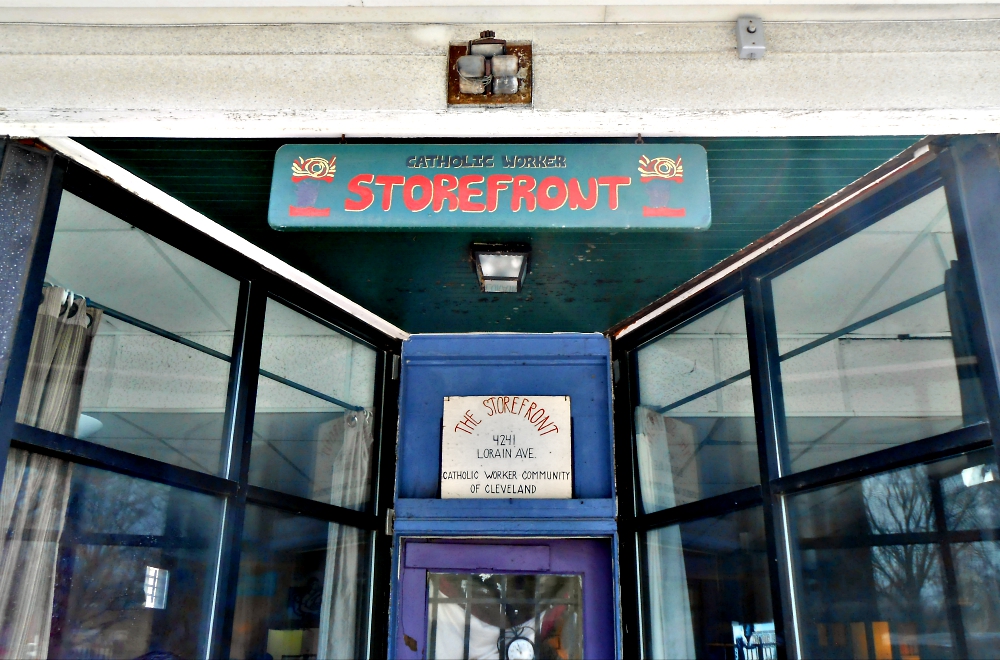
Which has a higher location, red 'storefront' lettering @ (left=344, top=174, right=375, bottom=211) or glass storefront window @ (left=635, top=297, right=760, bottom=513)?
red 'storefront' lettering @ (left=344, top=174, right=375, bottom=211)

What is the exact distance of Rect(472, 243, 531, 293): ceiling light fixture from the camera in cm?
335

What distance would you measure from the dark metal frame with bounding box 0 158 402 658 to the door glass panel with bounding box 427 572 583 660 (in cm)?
31

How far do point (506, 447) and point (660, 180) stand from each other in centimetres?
202

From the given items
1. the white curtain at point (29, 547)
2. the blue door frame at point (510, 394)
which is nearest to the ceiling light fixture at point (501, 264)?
the blue door frame at point (510, 394)

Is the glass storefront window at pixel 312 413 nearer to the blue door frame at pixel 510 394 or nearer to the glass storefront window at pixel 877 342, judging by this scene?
the blue door frame at pixel 510 394

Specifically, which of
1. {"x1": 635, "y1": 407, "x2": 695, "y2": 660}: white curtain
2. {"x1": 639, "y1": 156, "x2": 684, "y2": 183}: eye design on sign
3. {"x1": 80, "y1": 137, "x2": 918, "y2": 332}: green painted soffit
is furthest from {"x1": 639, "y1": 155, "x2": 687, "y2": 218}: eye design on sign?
{"x1": 635, "y1": 407, "x2": 695, "y2": 660}: white curtain

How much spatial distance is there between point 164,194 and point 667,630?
2.83 meters

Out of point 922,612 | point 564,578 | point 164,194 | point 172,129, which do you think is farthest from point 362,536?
point 922,612

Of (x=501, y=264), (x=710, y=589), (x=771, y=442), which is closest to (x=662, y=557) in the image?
(x=710, y=589)

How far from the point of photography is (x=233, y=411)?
3227mm

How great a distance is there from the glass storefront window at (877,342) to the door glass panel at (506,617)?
57.1 inches

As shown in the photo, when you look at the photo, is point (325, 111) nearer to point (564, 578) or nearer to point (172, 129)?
point (172, 129)

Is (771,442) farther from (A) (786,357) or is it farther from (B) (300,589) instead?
(B) (300,589)

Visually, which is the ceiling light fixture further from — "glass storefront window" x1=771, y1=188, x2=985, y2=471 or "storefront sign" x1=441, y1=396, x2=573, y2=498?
"glass storefront window" x1=771, y1=188, x2=985, y2=471
